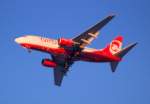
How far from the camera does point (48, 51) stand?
96.1 m

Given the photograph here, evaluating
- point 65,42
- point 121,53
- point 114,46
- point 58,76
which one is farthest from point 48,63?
point 121,53

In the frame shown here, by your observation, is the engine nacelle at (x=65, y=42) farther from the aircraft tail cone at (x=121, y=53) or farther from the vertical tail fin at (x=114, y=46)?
the aircraft tail cone at (x=121, y=53)

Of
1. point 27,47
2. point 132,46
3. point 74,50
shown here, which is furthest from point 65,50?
point 132,46

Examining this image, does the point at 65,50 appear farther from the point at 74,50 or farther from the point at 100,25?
the point at 100,25

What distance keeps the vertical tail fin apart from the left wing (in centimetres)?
741

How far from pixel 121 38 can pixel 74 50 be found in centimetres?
1603

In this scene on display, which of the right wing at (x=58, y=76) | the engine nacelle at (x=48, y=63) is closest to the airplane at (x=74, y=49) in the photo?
the engine nacelle at (x=48, y=63)

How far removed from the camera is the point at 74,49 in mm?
95688

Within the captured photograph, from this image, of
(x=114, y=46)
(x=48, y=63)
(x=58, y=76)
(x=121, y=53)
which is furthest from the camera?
(x=58, y=76)

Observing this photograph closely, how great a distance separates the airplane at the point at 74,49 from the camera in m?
94.4

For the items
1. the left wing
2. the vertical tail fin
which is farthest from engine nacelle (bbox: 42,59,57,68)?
the vertical tail fin

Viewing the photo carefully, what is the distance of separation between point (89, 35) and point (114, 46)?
11.9 metres

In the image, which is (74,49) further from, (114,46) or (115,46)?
(115,46)

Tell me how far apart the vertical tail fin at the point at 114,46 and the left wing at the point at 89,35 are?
24.3ft
